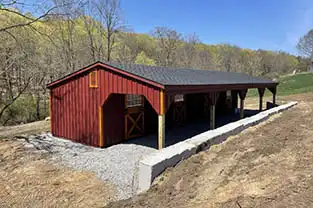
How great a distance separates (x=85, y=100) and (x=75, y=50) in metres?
15.7

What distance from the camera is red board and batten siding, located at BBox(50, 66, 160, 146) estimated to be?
7172 mm

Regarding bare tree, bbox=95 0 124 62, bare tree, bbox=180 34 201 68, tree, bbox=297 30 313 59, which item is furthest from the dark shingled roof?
tree, bbox=297 30 313 59

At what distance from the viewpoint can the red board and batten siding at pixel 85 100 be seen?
717 cm

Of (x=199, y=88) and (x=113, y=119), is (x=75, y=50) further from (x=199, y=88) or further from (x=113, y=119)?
(x=199, y=88)

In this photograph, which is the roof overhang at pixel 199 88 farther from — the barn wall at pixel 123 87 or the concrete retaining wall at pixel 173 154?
the concrete retaining wall at pixel 173 154

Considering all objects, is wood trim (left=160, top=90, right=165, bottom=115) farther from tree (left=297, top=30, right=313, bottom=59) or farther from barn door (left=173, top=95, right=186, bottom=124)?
tree (left=297, top=30, right=313, bottom=59)

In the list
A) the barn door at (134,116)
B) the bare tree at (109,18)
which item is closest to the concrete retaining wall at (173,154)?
the barn door at (134,116)

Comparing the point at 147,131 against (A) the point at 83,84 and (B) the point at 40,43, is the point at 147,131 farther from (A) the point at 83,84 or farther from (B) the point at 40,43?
(B) the point at 40,43

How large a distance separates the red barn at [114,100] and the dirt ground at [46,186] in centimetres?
203

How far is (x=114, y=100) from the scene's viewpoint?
26.8ft

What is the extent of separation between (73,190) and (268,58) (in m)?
46.2

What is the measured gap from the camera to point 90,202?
453 cm

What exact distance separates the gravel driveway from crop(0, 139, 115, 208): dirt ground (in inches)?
11.2

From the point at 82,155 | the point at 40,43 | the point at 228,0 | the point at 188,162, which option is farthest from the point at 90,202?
the point at 228,0
